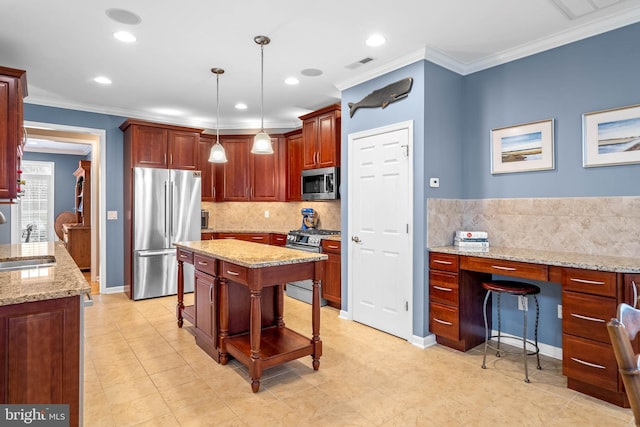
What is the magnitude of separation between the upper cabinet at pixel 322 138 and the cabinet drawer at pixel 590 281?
2847 mm

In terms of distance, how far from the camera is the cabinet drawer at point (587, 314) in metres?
Answer: 2.34

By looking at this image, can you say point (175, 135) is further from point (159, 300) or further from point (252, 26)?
point (252, 26)

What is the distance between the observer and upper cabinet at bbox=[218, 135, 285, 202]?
20.1 feet

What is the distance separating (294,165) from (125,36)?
3071mm

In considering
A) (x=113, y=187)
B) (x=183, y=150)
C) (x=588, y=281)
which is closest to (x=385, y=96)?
(x=588, y=281)

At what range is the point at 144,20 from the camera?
2838 mm

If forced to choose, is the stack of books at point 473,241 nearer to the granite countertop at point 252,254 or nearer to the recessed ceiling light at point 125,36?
the granite countertop at point 252,254

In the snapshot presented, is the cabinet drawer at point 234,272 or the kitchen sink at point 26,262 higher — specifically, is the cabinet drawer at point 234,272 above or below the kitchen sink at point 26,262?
below

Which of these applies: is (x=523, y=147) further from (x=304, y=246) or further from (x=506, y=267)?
(x=304, y=246)

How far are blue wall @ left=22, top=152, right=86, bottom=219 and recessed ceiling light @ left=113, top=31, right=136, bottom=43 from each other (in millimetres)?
6960

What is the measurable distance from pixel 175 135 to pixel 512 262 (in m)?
4.61

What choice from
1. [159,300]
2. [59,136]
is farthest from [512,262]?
[59,136]

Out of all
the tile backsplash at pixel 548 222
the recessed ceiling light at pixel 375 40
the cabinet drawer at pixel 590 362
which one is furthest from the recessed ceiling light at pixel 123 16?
the cabinet drawer at pixel 590 362

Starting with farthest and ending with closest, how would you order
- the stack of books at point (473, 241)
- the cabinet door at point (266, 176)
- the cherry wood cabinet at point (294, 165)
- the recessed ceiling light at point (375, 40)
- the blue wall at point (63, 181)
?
the blue wall at point (63, 181) < the cabinet door at point (266, 176) < the cherry wood cabinet at point (294, 165) < the stack of books at point (473, 241) < the recessed ceiling light at point (375, 40)
